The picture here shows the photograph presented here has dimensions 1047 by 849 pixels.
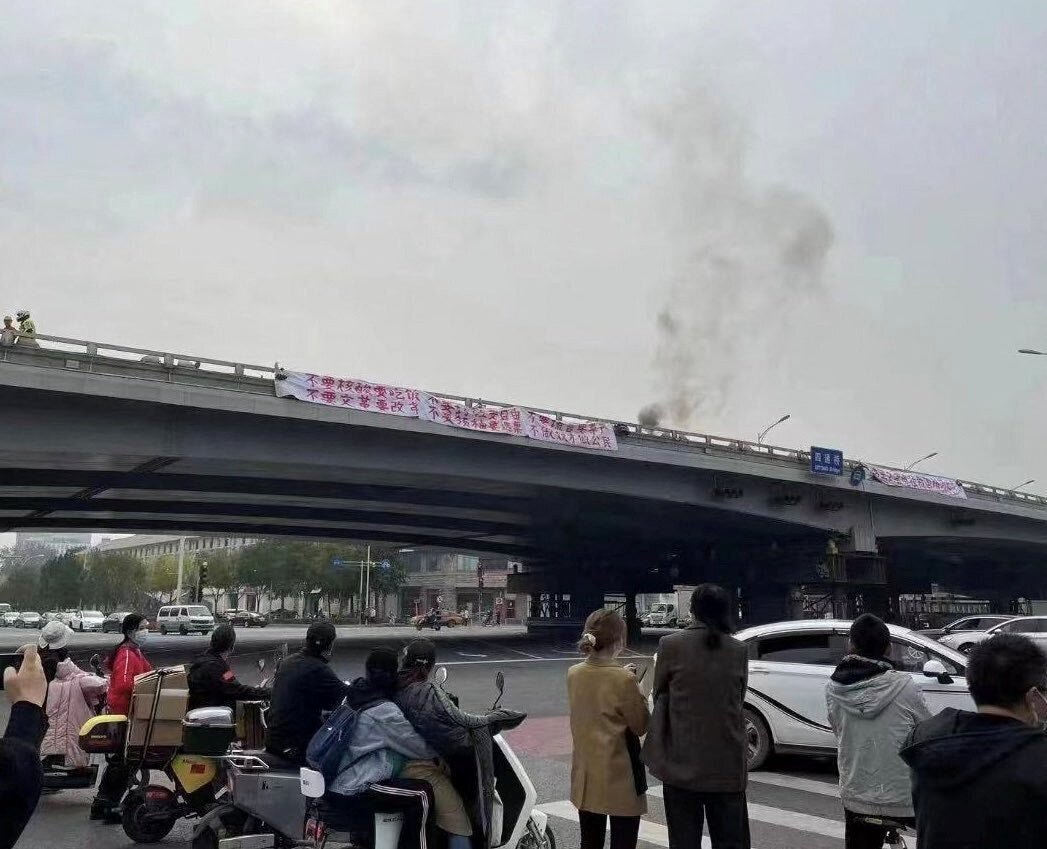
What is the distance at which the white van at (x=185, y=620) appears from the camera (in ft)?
159

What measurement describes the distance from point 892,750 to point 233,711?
4891mm

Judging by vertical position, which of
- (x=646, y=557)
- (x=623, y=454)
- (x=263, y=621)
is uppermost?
(x=623, y=454)

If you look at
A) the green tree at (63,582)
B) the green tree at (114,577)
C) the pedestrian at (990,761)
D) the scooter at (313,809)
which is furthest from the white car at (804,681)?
the green tree at (63,582)

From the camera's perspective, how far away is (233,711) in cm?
678

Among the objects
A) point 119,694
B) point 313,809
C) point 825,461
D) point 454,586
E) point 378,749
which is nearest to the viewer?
point 378,749

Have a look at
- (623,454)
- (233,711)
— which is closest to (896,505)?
(623,454)

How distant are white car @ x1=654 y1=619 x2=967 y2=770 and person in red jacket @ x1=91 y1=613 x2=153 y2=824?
593 centimetres

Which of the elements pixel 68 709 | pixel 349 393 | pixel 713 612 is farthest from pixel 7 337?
pixel 713 612

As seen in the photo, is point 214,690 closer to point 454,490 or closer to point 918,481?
point 454,490

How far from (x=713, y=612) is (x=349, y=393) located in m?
21.3

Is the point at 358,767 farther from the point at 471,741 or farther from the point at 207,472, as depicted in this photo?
the point at 207,472

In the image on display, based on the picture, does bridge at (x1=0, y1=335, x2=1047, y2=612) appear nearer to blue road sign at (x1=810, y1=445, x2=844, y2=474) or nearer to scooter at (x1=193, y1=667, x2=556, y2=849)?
blue road sign at (x1=810, y1=445, x2=844, y2=474)

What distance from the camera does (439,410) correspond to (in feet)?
86.4

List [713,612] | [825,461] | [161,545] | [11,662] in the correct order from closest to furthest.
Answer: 1. [713,612]
2. [11,662]
3. [825,461]
4. [161,545]
